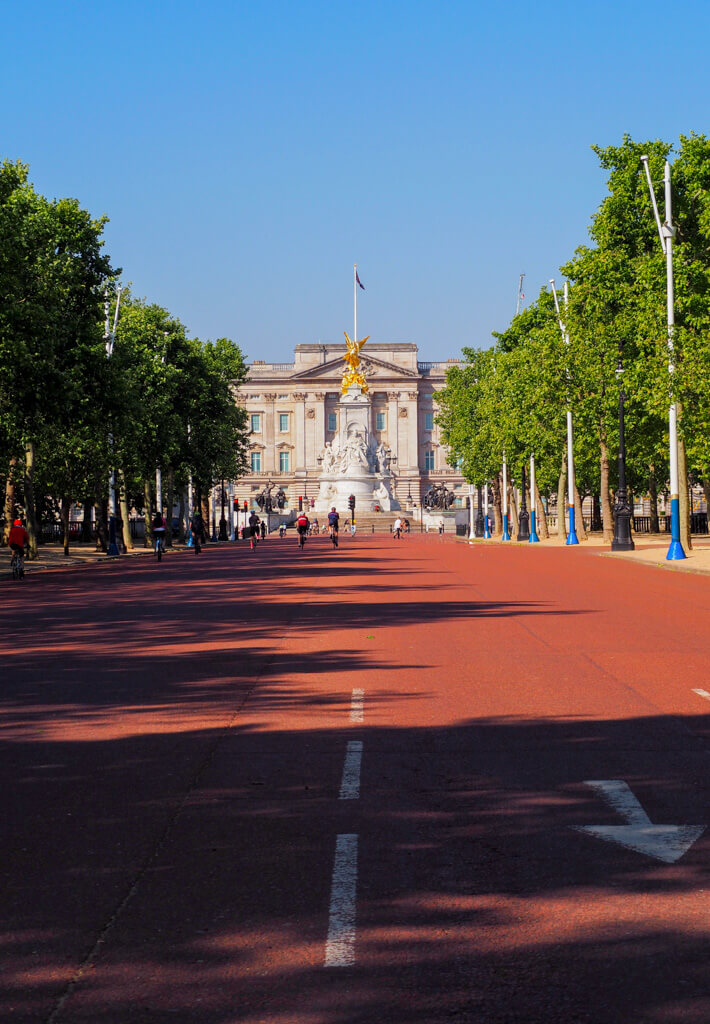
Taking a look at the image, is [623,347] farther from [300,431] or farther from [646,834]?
[300,431]

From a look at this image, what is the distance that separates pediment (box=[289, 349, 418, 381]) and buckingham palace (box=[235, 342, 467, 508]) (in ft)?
0.08

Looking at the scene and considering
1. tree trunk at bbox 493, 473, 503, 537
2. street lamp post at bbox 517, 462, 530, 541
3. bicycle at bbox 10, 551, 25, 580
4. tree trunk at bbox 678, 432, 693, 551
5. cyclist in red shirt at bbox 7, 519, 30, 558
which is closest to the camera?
cyclist in red shirt at bbox 7, 519, 30, 558

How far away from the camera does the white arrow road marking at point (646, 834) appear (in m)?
6.80

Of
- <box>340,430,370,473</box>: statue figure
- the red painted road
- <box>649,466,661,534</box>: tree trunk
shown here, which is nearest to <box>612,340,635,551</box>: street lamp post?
the red painted road

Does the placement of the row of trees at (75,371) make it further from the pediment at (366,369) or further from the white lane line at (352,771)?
the pediment at (366,369)

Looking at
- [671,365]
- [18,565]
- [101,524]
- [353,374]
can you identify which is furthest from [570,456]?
[353,374]

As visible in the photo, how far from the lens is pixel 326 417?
185 metres

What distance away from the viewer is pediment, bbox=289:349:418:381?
181 m

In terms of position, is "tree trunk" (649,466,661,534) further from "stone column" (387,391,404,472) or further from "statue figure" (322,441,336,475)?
"stone column" (387,391,404,472)

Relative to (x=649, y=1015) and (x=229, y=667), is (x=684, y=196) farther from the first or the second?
(x=649, y=1015)

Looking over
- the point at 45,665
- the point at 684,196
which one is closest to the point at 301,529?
the point at 684,196

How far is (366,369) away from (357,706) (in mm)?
169765

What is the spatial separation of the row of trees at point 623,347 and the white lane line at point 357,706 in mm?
31204

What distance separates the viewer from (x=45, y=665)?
15836mm
